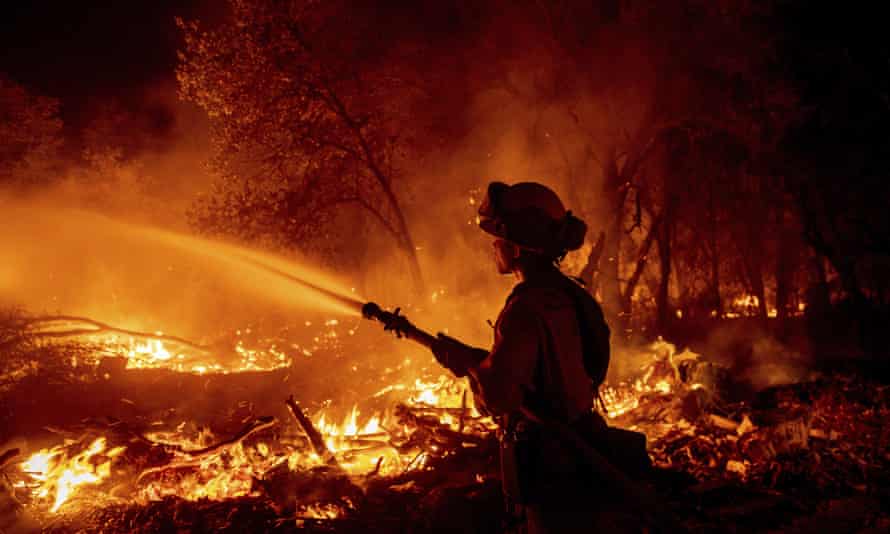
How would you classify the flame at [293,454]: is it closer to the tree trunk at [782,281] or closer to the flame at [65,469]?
the flame at [65,469]

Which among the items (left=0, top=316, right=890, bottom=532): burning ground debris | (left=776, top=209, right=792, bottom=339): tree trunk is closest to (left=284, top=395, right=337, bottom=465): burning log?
(left=0, top=316, right=890, bottom=532): burning ground debris

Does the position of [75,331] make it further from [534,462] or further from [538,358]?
[538,358]

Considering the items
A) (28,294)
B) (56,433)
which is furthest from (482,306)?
(28,294)

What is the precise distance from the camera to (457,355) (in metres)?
3.32

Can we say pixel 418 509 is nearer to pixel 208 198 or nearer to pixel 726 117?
pixel 726 117

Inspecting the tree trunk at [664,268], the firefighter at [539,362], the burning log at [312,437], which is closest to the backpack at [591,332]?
the firefighter at [539,362]

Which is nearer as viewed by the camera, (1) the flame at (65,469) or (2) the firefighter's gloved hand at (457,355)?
(2) the firefighter's gloved hand at (457,355)

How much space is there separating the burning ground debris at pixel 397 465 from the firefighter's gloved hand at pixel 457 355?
9.85 ft

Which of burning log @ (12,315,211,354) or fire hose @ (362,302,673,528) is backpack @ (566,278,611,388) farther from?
burning log @ (12,315,211,354)

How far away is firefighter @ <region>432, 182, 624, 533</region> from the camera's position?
113 inches

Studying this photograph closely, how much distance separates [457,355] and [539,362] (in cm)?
53

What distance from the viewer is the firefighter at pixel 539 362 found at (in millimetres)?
2871

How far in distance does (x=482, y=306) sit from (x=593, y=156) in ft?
13.5

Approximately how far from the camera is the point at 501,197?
320cm
